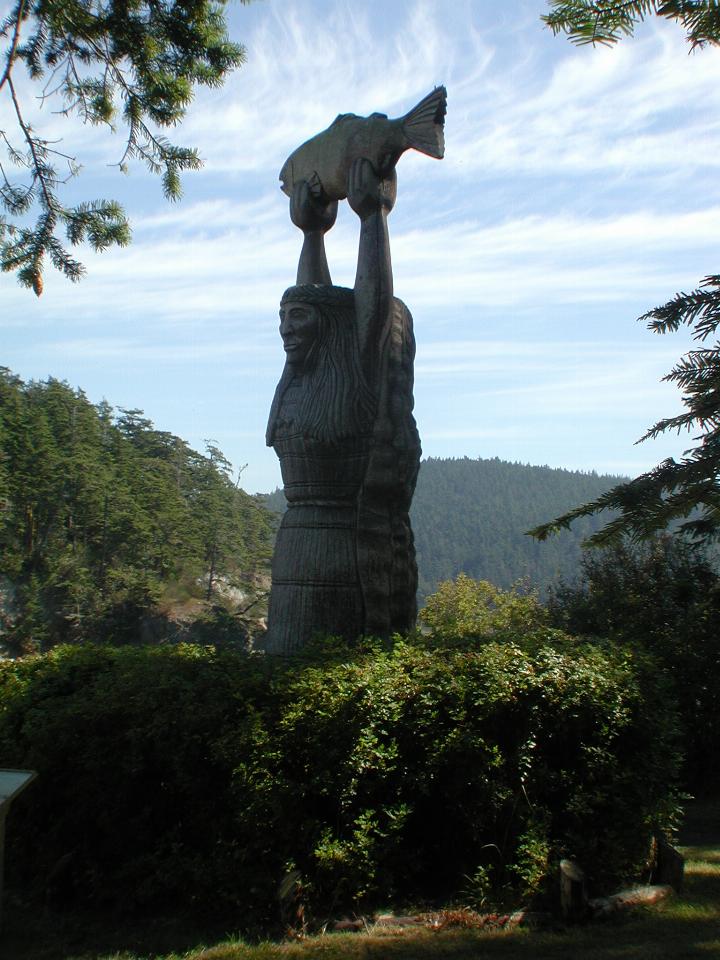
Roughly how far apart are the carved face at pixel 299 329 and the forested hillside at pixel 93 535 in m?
13.2

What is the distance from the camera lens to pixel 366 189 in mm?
6754

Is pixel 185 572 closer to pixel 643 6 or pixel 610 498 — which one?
pixel 610 498

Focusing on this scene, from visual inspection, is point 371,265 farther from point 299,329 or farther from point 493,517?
point 493,517

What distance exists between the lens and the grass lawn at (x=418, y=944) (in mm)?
4363

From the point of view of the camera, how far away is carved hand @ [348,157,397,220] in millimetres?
6766

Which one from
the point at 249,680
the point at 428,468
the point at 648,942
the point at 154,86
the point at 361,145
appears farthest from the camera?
the point at 428,468

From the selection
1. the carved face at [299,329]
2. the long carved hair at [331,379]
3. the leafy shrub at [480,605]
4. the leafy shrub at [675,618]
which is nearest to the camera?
the long carved hair at [331,379]

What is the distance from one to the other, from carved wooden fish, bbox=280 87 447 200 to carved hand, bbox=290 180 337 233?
0.27 feet

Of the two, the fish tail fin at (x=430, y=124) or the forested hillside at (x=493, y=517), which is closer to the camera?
the fish tail fin at (x=430, y=124)

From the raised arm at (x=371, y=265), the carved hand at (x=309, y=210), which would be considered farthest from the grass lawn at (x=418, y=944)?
the carved hand at (x=309, y=210)

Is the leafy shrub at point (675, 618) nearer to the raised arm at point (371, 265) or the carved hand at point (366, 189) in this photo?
the raised arm at point (371, 265)

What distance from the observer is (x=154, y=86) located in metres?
7.64

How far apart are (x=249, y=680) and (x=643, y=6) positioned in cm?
384

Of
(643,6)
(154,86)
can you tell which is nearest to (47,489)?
(154,86)
